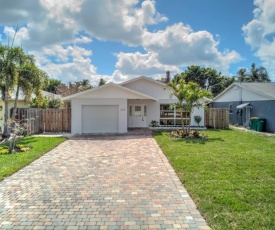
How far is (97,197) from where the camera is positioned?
575cm

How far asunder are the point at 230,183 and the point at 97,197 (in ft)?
11.3

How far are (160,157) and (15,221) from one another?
651cm

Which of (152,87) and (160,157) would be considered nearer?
(160,157)

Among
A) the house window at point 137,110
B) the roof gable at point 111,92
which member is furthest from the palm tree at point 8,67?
the house window at point 137,110

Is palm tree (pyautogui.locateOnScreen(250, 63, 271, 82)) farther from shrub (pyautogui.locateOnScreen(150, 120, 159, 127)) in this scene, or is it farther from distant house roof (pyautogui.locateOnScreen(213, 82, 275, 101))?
shrub (pyautogui.locateOnScreen(150, 120, 159, 127))

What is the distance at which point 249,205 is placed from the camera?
203 inches

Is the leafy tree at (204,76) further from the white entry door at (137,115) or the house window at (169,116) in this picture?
the white entry door at (137,115)

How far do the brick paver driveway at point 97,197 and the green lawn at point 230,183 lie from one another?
1.12 feet

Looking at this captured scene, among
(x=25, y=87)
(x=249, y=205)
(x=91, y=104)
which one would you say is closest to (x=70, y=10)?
(x=25, y=87)

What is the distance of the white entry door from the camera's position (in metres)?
23.0

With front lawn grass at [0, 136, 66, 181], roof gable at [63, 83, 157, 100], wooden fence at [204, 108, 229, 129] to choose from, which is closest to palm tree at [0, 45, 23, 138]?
front lawn grass at [0, 136, 66, 181]

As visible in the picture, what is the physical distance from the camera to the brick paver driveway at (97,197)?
454 centimetres

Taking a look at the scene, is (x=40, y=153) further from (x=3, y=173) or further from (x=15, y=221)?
(x=15, y=221)

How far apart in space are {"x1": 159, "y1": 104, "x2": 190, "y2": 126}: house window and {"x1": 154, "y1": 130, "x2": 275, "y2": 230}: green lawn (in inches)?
443
